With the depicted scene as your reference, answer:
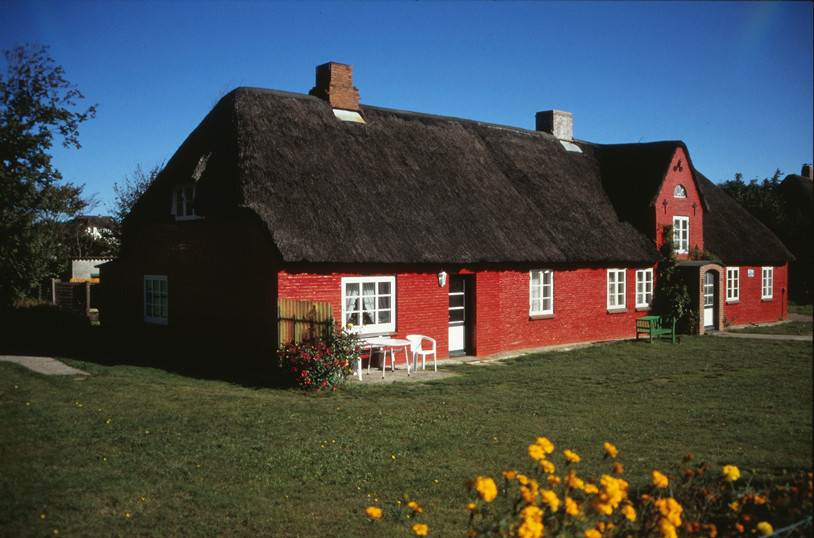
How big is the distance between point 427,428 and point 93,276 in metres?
31.8

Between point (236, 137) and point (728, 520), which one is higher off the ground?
point (236, 137)

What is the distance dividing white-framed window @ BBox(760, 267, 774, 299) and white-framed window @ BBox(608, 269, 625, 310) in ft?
29.4

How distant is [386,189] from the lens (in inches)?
640

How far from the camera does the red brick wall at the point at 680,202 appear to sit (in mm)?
22594

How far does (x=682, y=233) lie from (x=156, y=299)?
57.3 feet

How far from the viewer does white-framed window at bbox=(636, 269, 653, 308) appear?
22.1 meters

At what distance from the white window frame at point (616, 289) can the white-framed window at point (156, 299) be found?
1311cm

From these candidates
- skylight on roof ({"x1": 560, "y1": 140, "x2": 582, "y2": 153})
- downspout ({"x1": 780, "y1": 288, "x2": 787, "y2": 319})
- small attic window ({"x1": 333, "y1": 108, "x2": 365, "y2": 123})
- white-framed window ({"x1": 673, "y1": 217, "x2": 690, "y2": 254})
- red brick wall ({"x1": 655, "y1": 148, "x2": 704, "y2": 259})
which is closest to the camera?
small attic window ({"x1": 333, "y1": 108, "x2": 365, "y2": 123})

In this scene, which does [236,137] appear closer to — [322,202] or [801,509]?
[322,202]

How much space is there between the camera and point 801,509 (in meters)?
4.55

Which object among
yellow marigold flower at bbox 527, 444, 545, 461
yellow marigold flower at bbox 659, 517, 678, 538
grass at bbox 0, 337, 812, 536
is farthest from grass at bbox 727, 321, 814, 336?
yellow marigold flower at bbox 527, 444, 545, 461

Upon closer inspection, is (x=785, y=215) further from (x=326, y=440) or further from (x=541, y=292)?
(x=326, y=440)

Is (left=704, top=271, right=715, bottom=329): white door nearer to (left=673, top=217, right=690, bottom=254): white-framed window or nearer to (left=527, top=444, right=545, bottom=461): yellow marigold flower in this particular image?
(left=673, top=217, right=690, bottom=254): white-framed window

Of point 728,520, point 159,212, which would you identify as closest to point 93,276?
point 159,212
